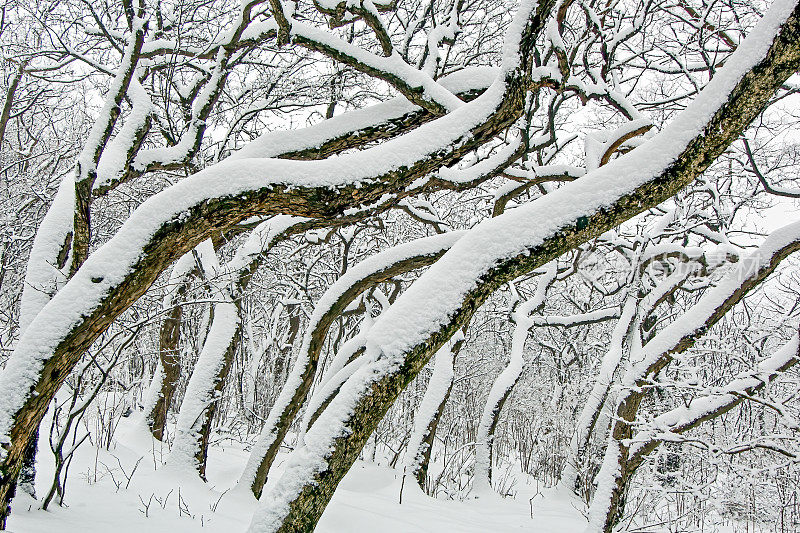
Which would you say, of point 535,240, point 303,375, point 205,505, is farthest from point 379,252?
point 535,240

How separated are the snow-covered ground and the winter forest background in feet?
0.14

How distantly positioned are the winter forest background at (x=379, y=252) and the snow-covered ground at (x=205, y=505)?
0.14 feet

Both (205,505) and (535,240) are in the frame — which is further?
(205,505)

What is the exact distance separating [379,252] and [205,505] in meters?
3.24

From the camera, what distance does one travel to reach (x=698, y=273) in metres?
7.14

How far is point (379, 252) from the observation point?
6.39 meters

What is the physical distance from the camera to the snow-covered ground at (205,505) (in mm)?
3697

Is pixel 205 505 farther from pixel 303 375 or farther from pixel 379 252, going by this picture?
pixel 379 252

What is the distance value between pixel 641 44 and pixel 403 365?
6109 millimetres

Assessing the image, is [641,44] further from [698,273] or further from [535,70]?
[535,70]

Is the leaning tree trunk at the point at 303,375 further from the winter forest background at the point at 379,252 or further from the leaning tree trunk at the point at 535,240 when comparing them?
the leaning tree trunk at the point at 535,240

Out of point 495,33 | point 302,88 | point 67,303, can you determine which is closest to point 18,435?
point 67,303

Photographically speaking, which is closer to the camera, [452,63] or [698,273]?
[698,273]

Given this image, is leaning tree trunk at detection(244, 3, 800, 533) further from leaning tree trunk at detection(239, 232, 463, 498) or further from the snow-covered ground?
leaning tree trunk at detection(239, 232, 463, 498)
